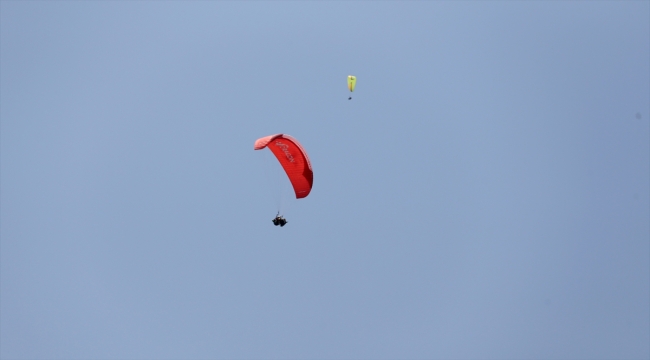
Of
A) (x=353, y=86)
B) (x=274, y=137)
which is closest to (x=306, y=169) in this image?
(x=274, y=137)

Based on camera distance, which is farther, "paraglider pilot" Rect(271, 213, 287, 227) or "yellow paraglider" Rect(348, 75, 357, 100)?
"yellow paraglider" Rect(348, 75, 357, 100)

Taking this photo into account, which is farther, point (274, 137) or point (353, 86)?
point (353, 86)

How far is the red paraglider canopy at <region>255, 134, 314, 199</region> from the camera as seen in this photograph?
42.7 m

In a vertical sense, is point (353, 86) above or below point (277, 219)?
above

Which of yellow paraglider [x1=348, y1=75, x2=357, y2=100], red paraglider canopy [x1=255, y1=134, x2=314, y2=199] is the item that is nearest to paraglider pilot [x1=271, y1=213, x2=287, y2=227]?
red paraglider canopy [x1=255, y1=134, x2=314, y2=199]

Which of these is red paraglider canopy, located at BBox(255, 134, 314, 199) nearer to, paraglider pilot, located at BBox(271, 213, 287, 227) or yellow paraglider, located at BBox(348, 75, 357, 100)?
paraglider pilot, located at BBox(271, 213, 287, 227)

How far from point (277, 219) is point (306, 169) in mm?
3129

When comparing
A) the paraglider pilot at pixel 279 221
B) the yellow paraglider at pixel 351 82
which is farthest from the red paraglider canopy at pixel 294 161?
the yellow paraglider at pixel 351 82

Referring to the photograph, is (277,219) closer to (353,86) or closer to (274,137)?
(274,137)

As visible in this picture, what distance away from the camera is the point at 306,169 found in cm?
4328

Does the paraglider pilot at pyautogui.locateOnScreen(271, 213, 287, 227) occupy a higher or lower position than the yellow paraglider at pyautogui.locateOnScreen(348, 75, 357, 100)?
lower

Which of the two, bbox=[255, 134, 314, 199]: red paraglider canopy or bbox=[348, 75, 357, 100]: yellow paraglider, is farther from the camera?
bbox=[348, 75, 357, 100]: yellow paraglider

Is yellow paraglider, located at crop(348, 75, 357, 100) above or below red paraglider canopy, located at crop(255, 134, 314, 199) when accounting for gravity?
above

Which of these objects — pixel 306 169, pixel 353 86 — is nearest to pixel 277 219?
pixel 306 169
